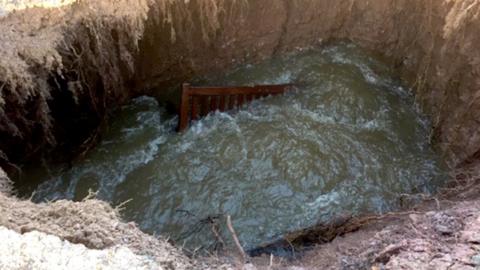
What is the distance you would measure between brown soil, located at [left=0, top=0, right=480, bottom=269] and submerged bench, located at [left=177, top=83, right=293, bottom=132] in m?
0.76

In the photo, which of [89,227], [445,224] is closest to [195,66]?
[89,227]

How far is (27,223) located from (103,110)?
10.4 feet

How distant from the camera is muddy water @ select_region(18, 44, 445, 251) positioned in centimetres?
488

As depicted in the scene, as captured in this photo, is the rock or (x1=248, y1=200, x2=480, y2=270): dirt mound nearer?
(x1=248, y1=200, x2=480, y2=270): dirt mound

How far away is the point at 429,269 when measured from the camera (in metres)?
2.62

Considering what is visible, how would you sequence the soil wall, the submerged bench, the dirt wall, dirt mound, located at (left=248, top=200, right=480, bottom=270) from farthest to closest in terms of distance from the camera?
the submerged bench < the dirt wall < the soil wall < dirt mound, located at (left=248, top=200, right=480, bottom=270)

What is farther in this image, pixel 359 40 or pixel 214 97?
pixel 359 40

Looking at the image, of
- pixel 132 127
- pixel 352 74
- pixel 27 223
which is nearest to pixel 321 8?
pixel 352 74

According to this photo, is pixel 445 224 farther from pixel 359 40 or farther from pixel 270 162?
pixel 359 40

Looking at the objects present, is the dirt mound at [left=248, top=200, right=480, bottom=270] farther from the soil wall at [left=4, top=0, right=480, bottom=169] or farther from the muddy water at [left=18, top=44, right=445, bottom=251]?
the soil wall at [left=4, top=0, right=480, bottom=169]

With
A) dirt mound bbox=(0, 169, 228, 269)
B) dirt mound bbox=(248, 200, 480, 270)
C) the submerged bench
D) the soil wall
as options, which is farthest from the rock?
the submerged bench

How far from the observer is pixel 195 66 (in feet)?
21.6

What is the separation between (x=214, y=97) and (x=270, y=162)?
4.16 ft

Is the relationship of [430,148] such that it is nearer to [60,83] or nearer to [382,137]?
[382,137]
